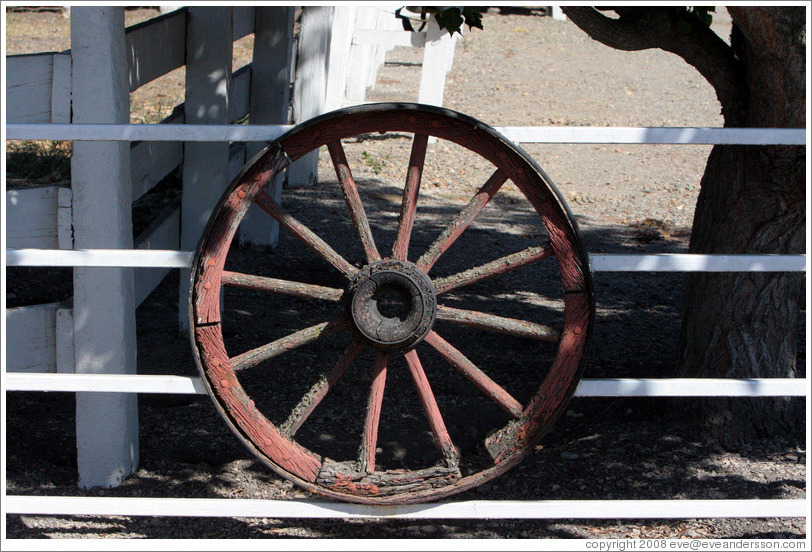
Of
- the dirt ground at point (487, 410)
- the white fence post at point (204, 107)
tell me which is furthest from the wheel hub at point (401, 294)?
the white fence post at point (204, 107)

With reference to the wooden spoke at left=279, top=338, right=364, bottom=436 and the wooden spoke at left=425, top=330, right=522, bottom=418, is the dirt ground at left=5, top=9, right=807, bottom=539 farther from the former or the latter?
the wooden spoke at left=425, top=330, right=522, bottom=418

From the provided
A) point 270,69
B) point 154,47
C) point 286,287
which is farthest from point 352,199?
point 270,69

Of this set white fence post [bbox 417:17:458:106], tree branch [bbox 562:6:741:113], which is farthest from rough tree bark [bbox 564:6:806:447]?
white fence post [bbox 417:17:458:106]

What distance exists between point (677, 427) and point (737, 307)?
530mm

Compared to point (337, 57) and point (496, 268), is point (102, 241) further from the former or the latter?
point (337, 57)

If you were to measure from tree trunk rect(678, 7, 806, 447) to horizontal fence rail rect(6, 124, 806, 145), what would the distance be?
0.82m

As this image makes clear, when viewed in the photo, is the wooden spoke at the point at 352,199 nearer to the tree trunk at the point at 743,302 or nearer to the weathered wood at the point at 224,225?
the weathered wood at the point at 224,225

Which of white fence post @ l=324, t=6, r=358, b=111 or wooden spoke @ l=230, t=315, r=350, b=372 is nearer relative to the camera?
wooden spoke @ l=230, t=315, r=350, b=372

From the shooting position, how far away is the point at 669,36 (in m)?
2.90

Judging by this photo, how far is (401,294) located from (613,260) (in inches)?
21.8

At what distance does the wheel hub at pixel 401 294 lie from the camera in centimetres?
212

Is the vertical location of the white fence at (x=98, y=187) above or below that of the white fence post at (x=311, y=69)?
below

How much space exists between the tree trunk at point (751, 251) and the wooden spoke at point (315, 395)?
159 centimetres

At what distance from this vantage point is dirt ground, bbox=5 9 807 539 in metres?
2.81
